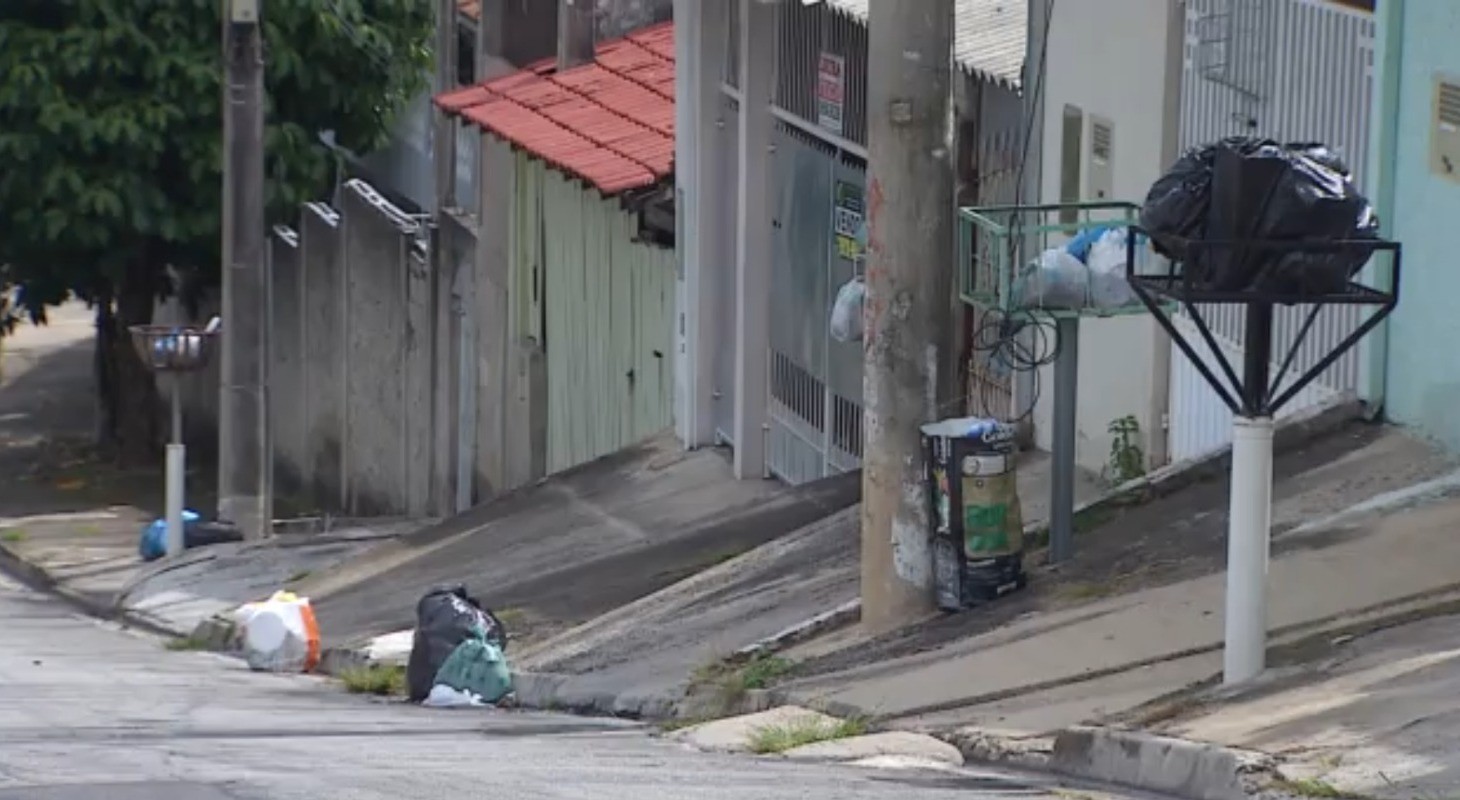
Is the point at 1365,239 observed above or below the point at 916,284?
above

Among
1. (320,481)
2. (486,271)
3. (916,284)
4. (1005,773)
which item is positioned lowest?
(320,481)

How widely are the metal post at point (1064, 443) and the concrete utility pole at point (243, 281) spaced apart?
32.8ft

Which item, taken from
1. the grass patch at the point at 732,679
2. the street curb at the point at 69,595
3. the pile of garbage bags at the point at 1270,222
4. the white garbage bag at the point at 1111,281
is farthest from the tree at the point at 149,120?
the pile of garbage bags at the point at 1270,222

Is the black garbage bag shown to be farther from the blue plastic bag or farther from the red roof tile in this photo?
the blue plastic bag

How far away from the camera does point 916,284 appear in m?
11.8

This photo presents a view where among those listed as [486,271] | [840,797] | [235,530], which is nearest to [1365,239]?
[840,797]

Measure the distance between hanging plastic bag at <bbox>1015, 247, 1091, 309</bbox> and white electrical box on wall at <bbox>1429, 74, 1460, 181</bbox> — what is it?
1488mm

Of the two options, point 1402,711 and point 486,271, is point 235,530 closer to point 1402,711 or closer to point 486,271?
point 486,271

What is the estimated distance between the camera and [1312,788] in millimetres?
7637

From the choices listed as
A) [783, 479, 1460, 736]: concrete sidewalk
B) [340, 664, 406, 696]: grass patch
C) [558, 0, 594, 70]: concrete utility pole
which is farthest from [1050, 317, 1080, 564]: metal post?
[558, 0, 594, 70]: concrete utility pole

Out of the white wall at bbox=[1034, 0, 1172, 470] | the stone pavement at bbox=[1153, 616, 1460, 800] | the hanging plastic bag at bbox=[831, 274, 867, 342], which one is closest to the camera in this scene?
the stone pavement at bbox=[1153, 616, 1460, 800]

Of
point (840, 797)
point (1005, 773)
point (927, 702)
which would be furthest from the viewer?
point (927, 702)

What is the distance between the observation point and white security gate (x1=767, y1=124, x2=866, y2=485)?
17.0 meters

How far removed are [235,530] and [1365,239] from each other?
517 inches
